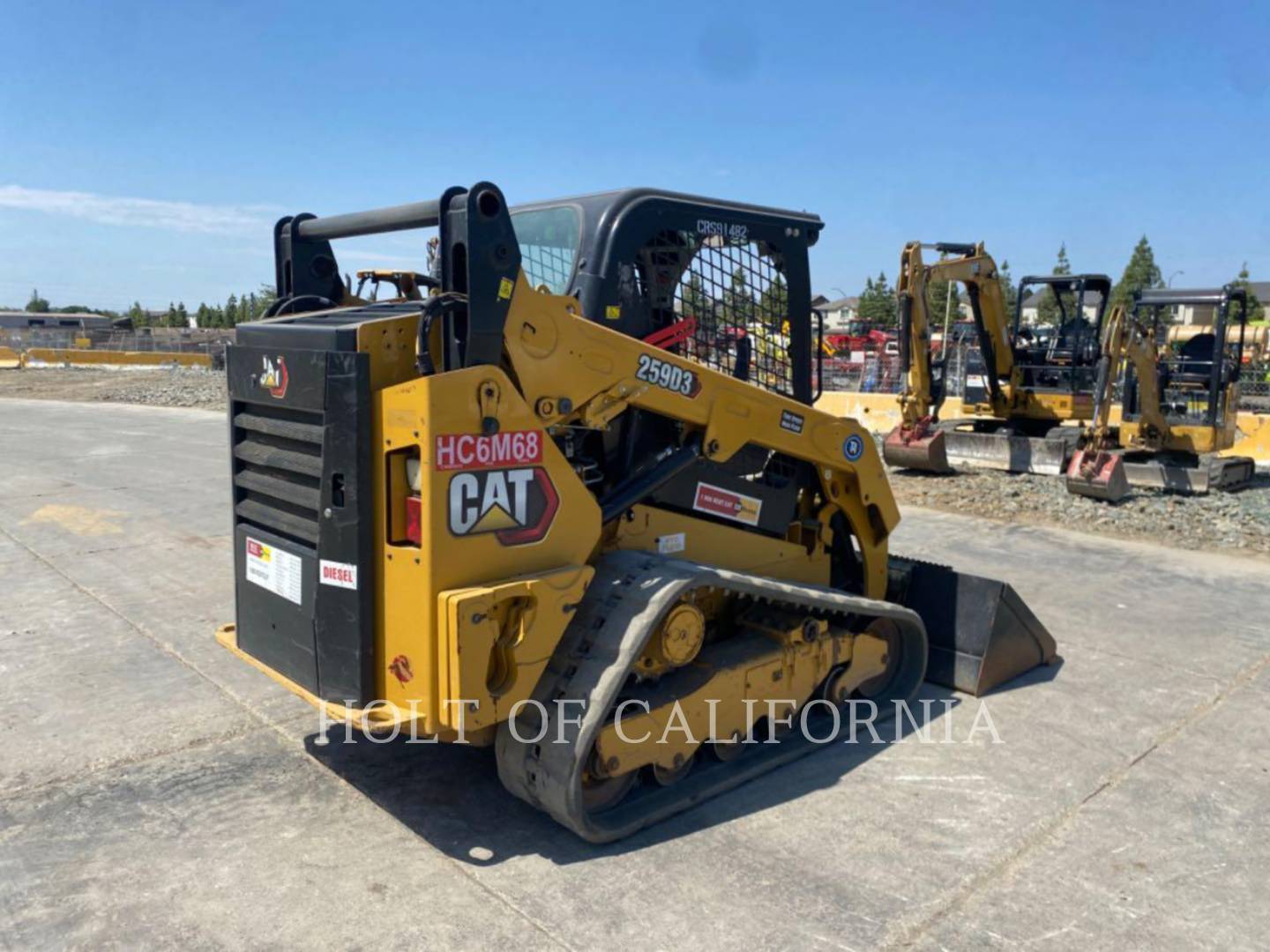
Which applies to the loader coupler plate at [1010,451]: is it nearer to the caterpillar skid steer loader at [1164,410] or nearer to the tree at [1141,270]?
the caterpillar skid steer loader at [1164,410]

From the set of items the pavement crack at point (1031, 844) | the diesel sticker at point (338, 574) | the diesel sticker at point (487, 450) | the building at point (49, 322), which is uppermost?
the building at point (49, 322)

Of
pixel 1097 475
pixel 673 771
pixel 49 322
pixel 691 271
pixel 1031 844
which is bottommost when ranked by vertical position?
pixel 1031 844

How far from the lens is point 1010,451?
547 inches

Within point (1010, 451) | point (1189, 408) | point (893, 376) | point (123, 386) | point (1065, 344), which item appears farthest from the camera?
point (123, 386)

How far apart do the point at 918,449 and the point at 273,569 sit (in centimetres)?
1058

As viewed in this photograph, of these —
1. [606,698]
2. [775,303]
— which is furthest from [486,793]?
[775,303]

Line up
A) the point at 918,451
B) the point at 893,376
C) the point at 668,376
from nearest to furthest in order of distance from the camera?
the point at 668,376 < the point at 918,451 < the point at 893,376

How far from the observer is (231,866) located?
138 inches

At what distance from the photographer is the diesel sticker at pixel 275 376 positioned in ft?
12.0

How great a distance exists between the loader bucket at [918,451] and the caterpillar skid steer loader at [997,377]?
0.04ft

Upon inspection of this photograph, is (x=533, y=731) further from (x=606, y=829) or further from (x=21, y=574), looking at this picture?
(x=21, y=574)

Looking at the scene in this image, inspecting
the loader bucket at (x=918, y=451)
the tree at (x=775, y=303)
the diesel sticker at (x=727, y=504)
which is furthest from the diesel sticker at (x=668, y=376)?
the loader bucket at (x=918, y=451)

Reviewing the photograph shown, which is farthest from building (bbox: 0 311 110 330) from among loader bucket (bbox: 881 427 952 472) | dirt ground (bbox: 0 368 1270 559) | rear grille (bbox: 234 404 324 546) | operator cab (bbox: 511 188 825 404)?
operator cab (bbox: 511 188 825 404)

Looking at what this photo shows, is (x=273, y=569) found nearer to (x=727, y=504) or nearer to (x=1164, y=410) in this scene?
(x=727, y=504)
